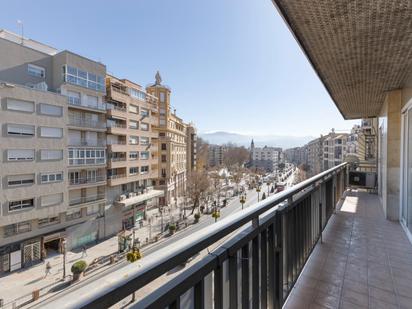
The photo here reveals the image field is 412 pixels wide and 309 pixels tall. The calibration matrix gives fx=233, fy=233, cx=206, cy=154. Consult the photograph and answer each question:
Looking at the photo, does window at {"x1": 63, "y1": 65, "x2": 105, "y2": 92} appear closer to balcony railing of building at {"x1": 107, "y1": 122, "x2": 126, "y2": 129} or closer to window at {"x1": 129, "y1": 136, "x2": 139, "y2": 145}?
balcony railing of building at {"x1": 107, "y1": 122, "x2": 126, "y2": 129}

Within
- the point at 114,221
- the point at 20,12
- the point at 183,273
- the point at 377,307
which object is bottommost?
the point at 114,221

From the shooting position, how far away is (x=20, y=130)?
11.6 m

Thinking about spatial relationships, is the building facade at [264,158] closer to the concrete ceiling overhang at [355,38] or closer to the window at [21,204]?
the window at [21,204]

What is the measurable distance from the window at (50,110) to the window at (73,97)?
1.08 meters

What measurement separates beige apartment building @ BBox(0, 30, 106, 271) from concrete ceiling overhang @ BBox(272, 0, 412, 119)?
13.3 m

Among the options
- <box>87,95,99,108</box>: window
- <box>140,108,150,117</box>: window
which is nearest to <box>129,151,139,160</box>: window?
<box>140,108,150,117</box>: window

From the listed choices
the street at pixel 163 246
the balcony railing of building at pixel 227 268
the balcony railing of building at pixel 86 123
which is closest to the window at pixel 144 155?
the balcony railing of building at pixel 86 123

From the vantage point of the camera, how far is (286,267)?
1.72m

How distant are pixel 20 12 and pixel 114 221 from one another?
14436 millimetres

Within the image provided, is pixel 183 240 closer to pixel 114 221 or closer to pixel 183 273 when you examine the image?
pixel 183 273

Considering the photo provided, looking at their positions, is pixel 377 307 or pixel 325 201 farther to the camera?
pixel 325 201

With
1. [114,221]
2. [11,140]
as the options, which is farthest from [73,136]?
[114,221]

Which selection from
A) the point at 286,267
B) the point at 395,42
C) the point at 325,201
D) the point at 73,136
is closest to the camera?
the point at 286,267

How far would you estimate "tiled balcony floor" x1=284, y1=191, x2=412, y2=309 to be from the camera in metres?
1.89
